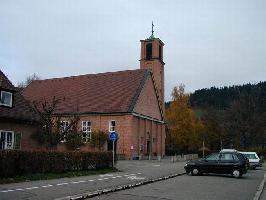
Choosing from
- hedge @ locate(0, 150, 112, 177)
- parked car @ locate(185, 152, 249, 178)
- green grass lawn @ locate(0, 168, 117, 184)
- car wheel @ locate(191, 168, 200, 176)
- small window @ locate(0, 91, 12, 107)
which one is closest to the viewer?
green grass lawn @ locate(0, 168, 117, 184)

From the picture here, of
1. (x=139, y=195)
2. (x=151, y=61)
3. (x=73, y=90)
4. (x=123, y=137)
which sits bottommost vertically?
(x=139, y=195)

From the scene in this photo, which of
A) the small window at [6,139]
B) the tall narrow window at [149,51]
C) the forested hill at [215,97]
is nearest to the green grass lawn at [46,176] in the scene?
the small window at [6,139]

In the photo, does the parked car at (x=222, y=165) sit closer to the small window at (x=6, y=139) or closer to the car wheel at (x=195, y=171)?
the car wheel at (x=195, y=171)

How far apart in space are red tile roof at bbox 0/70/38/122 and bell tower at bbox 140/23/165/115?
31505mm

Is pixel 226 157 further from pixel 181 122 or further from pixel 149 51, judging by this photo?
pixel 149 51

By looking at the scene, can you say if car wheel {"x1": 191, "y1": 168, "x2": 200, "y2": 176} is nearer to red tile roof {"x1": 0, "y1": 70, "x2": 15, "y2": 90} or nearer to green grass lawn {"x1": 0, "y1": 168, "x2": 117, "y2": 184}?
green grass lawn {"x1": 0, "y1": 168, "x2": 117, "y2": 184}

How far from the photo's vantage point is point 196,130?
A: 209 ft

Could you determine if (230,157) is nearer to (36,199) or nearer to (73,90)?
(36,199)

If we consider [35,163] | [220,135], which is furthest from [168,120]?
[35,163]

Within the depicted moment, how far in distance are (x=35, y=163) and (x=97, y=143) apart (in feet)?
92.9

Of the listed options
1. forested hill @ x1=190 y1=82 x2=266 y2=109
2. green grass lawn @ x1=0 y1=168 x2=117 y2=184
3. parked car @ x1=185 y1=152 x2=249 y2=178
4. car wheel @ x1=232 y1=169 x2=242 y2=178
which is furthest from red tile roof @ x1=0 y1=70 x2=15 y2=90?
forested hill @ x1=190 y1=82 x2=266 y2=109

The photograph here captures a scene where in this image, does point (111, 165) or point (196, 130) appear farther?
point (196, 130)

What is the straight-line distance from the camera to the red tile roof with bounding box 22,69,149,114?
50.7 meters

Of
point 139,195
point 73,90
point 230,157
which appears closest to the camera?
point 139,195
